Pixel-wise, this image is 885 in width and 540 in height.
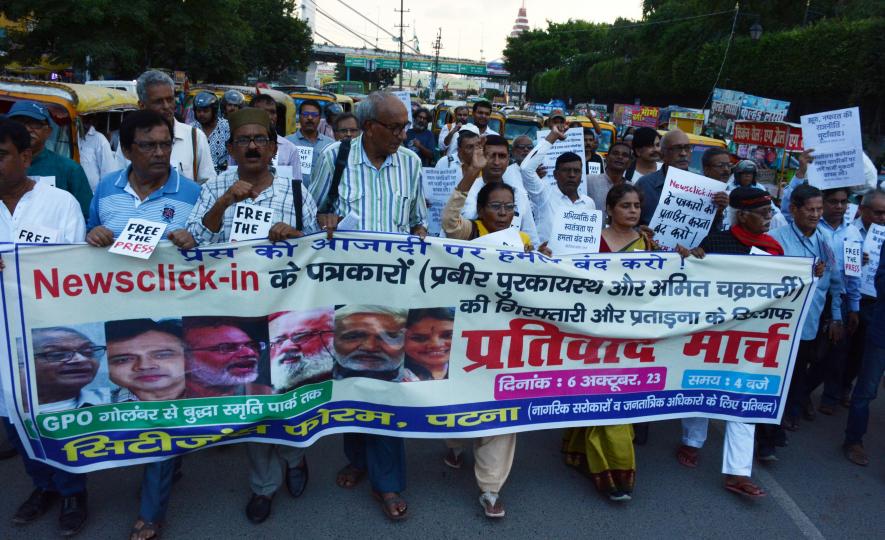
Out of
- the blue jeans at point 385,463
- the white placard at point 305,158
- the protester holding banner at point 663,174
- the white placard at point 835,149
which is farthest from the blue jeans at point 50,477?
the white placard at point 835,149

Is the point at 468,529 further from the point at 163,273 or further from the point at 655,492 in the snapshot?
the point at 163,273

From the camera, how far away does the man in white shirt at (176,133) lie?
484 centimetres

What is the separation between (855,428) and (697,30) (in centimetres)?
3386

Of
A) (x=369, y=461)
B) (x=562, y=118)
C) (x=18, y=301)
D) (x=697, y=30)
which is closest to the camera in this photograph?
(x=18, y=301)

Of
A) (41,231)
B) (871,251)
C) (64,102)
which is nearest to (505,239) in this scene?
(41,231)

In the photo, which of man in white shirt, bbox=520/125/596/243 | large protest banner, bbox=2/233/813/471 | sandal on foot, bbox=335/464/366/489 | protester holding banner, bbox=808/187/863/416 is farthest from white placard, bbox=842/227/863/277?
sandal on foot, bbox=335/464/366/489

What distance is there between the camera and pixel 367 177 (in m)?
3.56

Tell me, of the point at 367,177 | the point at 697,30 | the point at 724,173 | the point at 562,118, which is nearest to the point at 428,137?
the point at 562,118

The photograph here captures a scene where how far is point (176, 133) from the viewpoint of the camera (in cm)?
487

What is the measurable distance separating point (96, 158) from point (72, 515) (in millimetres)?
3172

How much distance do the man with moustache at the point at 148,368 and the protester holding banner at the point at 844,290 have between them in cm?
403

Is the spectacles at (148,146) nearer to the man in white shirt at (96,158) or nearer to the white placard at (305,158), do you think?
the man in white shirt at (96,158)

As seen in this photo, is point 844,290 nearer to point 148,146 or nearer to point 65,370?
point 148,146

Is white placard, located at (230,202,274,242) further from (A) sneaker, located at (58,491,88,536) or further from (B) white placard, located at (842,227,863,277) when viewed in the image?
(B) white placard, located at (842,227,863,277)
